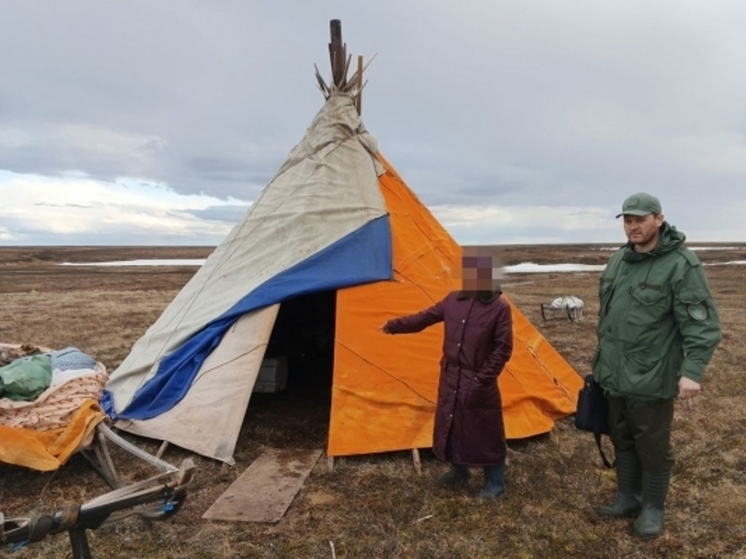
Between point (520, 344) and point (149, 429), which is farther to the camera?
point (520, 344)

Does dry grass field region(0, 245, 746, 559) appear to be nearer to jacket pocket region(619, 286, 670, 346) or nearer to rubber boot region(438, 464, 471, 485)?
rubber boot region(438, 464, 471, 485)

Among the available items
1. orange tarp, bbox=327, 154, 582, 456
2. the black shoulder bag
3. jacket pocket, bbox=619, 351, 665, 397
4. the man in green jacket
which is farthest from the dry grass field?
jacket pocket, bbox=619, 351, 665, 397

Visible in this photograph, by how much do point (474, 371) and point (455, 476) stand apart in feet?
3.25

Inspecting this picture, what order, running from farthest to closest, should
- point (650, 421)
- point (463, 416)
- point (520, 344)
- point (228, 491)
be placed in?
point (520, 344), point (228, 491), point (463, 416), point (650, 421)

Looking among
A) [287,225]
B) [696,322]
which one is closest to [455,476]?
[696,322]

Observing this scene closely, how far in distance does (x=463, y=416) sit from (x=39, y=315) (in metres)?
12.5

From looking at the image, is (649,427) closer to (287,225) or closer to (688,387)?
(688,387)

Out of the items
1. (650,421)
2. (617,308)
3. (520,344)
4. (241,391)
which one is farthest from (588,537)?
(241,391)

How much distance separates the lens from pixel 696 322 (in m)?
3.35

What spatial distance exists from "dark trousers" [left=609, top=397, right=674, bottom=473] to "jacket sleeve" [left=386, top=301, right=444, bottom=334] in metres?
1.31

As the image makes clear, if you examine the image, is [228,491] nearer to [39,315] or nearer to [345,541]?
[345,541]

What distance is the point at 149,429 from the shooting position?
17.1ft

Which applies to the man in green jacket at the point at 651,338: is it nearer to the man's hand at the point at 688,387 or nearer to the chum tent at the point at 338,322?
the man's hand at the point at 688,387

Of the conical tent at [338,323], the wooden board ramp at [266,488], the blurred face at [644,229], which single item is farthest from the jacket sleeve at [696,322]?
the wooden board ramp at [266,488]
